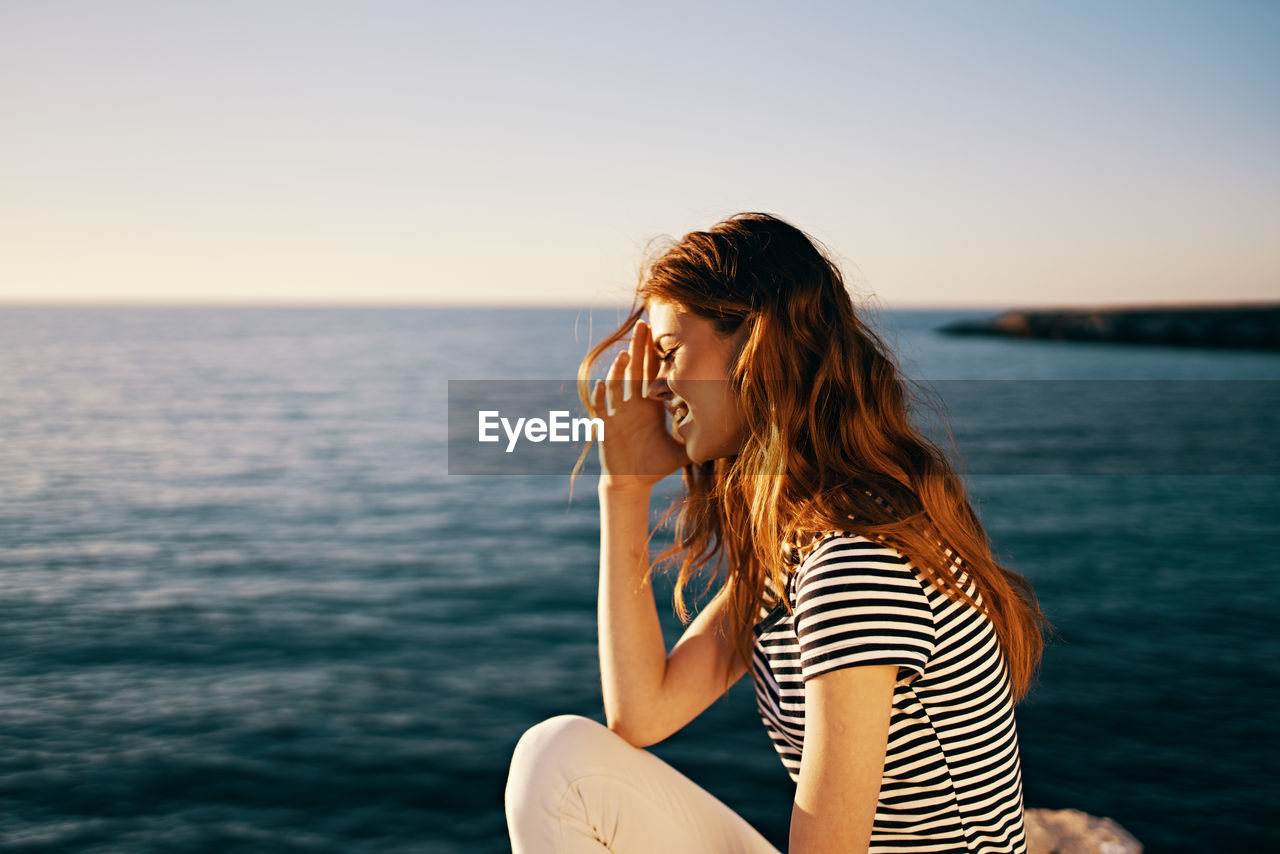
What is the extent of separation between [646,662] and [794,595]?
82cm

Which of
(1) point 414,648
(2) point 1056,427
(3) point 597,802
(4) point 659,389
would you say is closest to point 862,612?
(3) point 597,802

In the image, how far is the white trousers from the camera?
6.77 ft

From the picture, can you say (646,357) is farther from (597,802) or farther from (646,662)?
(597,802)

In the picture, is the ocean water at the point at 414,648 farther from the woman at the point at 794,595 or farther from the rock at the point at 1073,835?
the rock at the point at 1073,835

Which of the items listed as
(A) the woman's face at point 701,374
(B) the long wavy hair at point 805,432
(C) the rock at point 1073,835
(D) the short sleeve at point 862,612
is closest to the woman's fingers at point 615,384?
(A) the woman's face at point 701,374

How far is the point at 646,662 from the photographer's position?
243 centimetres

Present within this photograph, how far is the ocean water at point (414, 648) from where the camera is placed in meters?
4.56

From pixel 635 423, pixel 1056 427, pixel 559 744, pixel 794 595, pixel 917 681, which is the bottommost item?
pixel 1056 427

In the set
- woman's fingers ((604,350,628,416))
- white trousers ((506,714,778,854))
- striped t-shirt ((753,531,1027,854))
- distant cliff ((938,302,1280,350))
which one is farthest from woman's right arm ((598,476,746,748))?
distant cliff ((938,302,1280,350))

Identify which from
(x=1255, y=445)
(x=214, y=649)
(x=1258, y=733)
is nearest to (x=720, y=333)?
(x=1258, y=733)

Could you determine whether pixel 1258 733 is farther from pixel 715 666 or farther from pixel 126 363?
pixel 126 363

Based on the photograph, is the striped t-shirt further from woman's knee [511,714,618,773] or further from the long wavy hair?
woman's knee [511,714,618,773]

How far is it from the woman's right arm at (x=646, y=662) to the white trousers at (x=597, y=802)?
0.13 m

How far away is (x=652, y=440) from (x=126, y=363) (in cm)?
4449
